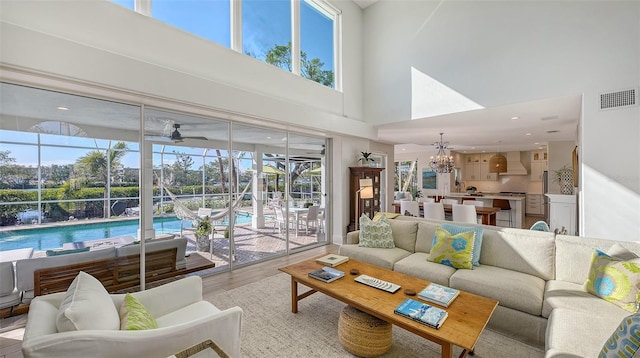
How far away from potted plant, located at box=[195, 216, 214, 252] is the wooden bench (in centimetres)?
23

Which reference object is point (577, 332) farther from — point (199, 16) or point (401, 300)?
point (199, 16)

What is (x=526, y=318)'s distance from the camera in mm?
2311

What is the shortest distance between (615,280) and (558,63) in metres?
3.13

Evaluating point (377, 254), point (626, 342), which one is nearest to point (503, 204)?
point (377, 254)

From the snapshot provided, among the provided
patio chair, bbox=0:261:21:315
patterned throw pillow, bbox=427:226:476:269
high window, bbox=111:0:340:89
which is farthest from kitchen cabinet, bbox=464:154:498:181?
patio chair, bbox=0:261:21:315

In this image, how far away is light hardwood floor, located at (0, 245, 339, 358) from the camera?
7.63 feet

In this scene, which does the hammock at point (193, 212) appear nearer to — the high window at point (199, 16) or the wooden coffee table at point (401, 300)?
the wooden coffee table at point (401, 300)

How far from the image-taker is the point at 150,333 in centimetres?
144

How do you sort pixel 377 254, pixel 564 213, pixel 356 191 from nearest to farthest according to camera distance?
pixel 377 254 < pixel 564 213 < pixel 356 191

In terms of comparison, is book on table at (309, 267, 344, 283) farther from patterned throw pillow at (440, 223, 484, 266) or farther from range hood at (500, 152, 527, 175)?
range hood at (500, 152, 527, 175)

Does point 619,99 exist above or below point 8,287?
above

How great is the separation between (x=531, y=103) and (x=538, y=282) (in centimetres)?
289

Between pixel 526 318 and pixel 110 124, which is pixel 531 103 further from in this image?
pixel 110 124

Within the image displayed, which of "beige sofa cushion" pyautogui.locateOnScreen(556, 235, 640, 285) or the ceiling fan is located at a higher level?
the ceiling fan
